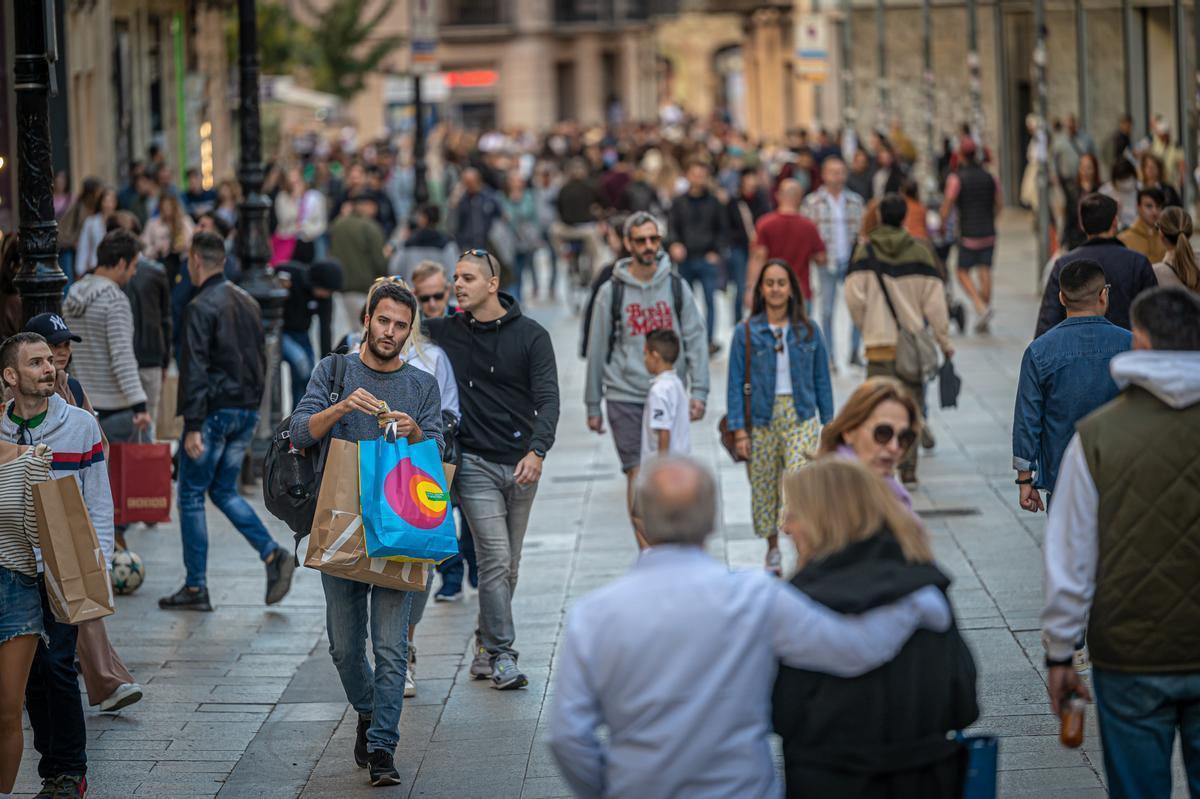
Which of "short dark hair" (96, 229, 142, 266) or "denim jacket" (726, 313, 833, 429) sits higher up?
"short dark hair" (96, 229, 142, 266)

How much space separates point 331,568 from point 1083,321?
3.01 meters

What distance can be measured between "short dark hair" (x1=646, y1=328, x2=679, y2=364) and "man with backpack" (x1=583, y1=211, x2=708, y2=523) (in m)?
0.34

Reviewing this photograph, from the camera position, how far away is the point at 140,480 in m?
9.98

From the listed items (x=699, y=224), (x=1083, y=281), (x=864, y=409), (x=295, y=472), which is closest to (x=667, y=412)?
(x=1083, y=281)

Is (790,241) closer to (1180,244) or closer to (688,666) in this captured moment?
(1180,244)

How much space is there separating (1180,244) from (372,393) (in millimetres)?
4585

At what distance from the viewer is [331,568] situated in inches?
273

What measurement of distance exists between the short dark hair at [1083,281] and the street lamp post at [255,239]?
7.28 m

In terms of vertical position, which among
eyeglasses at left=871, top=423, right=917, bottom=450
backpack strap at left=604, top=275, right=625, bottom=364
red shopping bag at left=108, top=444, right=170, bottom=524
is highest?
backpack strap at left=604, top=275, right=625, bottom=364

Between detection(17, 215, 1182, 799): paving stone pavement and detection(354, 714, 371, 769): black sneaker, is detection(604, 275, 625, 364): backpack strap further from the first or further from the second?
detection(354, 714, 371, 769): black sneaker

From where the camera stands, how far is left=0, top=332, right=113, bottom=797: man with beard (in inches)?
272

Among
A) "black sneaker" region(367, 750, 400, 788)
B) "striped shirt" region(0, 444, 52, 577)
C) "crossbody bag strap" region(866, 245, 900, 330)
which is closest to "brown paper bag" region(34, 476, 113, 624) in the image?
"striped shirt" region(0, 444, 52, 577)

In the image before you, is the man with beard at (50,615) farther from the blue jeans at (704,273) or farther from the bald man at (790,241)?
the blue jeans at (704,273)

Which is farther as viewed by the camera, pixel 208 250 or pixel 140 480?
pixel 208 250
